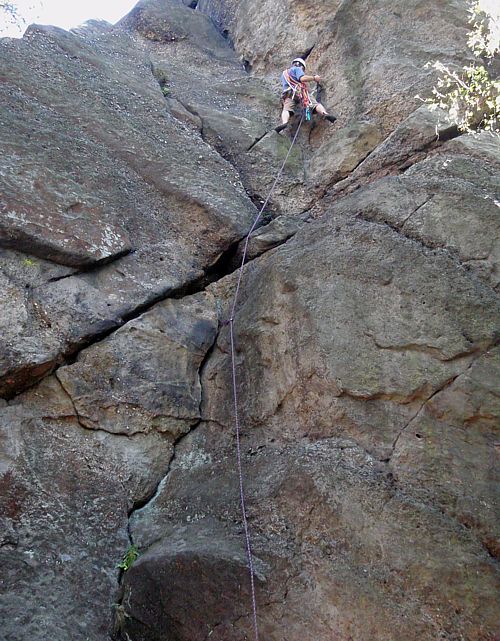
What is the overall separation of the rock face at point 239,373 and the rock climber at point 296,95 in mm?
973

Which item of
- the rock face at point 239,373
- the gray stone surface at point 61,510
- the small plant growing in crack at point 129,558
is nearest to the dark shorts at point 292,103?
the rock face at point 239,373

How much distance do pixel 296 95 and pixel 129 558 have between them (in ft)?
26.1

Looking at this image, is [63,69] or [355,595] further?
[63,69]

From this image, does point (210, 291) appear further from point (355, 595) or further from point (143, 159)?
point (355, 595)

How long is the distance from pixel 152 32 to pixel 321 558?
1162cm

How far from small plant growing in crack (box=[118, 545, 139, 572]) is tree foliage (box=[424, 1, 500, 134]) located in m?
6.49

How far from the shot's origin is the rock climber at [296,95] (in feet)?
31.6

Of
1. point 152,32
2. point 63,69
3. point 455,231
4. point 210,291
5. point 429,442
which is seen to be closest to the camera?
point 429,442

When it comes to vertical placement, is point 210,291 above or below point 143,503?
above

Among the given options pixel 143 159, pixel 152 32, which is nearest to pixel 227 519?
pixel 143 159

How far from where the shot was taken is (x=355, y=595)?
4348 mm

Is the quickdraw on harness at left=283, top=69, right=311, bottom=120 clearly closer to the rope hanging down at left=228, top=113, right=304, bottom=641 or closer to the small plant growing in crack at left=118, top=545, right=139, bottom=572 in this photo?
the rope hanging down at left=228, top=113, right=304, bottom=641

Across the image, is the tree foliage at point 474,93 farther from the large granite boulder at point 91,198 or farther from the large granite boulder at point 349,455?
the large granite boulder at point 91,198

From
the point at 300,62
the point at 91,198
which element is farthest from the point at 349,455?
the point at 300,62
